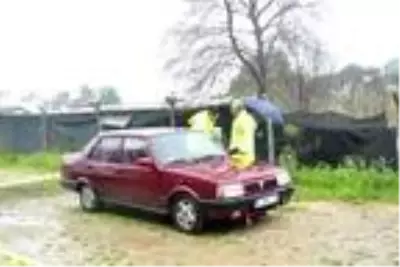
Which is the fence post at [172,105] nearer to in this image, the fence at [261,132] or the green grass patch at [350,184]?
the fence at [261,132]

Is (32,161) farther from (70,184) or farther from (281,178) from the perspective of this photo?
(281,178)

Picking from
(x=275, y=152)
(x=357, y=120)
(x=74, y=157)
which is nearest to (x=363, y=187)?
(x=275, y=152)

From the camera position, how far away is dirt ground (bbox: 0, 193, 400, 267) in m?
9.12

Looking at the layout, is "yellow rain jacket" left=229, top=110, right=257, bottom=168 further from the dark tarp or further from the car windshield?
the dark tarp

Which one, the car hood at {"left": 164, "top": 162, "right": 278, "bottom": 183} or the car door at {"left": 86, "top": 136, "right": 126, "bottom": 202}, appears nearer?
the car hood at {"left": 164, "top": 162, "right": 278, "bottom": 183}

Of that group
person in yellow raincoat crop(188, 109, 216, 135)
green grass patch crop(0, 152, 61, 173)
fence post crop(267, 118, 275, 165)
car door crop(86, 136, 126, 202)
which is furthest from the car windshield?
green grass patch crop(0, 152, 61, 173)

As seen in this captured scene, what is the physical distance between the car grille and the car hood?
7 cm

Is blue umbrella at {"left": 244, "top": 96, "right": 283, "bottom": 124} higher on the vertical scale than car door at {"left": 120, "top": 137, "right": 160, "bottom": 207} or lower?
higher

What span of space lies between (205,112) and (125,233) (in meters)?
5.69

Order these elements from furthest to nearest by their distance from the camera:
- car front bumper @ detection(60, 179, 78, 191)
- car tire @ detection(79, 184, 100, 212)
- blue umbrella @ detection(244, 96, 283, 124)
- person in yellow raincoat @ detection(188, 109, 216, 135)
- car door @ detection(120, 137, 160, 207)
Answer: person in yellow raincoat @ detection(188, 109, 216, 135), blue umbrella @ detection(244, 96, 283, 124), car front bumper @ detection(60, 179, 78, 191), car tire @ detection(79, 184, 100, 212), car door @ detection(120, 137, 160, 207)

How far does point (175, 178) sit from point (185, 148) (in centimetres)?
92

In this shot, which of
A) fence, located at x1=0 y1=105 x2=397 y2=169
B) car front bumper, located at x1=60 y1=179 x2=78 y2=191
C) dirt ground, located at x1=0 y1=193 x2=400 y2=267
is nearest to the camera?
dirt ground, located at x1=0 y1=193 x2=400 y2=267

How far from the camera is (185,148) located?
1174cm

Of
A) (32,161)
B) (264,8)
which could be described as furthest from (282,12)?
(32,161)
